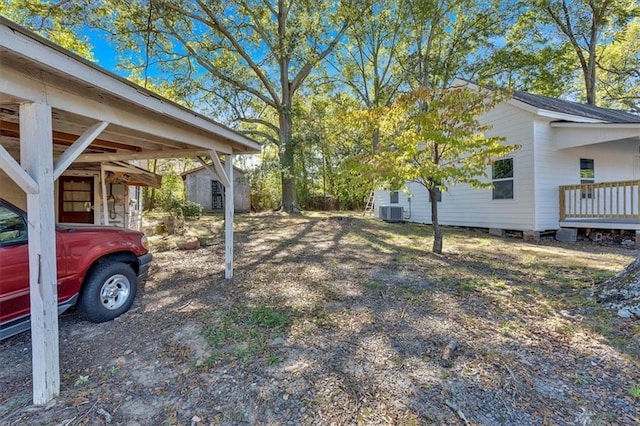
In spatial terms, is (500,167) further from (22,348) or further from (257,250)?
(22,348)

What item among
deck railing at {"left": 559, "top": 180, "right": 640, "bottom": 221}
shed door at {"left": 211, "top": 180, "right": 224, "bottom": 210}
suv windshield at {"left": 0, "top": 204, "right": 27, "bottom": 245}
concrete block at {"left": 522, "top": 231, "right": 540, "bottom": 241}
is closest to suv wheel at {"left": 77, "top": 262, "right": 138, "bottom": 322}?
suv windshield at {"left": 0, "top": 204, "right": 27, "bottom": 245}

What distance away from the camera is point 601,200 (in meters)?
8.48

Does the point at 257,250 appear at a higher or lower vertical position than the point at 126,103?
lower

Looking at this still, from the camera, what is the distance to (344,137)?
2141 centimetres

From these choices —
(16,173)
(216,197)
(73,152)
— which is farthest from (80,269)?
(216,197)

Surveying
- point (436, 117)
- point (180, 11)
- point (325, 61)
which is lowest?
point (436, 117)

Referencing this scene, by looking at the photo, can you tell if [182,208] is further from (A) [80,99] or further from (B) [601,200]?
(B) [601,200]

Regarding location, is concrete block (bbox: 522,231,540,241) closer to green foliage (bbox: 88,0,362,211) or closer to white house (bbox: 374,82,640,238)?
white house (bbox: 374,82,640,238)

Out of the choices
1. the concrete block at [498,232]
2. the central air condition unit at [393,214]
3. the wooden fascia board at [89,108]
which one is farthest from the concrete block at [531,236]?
the wooden fascia board at [89,108]

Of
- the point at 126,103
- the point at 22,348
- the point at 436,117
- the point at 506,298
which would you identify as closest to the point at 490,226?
the point at 436,117

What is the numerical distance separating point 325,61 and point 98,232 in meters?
17.2

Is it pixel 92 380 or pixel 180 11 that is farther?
pixel 180 11

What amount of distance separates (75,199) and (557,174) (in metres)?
Result: 13.1

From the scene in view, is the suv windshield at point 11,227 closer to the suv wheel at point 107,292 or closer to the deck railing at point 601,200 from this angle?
the suv wheel at point 107,292
